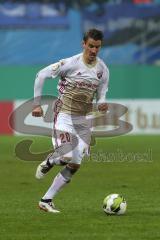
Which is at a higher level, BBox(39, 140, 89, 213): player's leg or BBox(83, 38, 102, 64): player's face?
BBox(83, 38, 102, 64): player's face

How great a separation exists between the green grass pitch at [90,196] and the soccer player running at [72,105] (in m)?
0.63

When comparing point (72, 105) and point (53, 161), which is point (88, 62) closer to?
point (72, 105)

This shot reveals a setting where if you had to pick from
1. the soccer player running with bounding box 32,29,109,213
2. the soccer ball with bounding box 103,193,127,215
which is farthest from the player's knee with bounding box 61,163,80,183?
the soccer ball with bounding box 103,193,127,215

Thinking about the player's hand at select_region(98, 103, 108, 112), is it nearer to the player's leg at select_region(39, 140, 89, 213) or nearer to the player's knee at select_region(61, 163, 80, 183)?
the player's leg at select_region(39, 140, 89, 213)

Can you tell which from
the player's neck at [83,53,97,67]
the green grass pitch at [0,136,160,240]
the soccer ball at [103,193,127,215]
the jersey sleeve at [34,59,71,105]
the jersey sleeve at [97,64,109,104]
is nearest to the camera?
the green grass pitch at [0,136,160,240]

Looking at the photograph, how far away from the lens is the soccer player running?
11.4 meters

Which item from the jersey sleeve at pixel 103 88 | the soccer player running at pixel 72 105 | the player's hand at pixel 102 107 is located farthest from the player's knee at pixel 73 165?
the jersey sleeve at pixel 103 88

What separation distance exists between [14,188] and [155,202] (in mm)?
3736

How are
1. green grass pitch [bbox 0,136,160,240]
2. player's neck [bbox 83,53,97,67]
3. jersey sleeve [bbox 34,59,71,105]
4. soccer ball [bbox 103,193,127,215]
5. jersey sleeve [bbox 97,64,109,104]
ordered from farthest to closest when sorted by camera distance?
jersey sleeve [bbox 97,64,109,104]
player's neck [bbox 83,53,97,67]
jersey sleeve [bbox 34,59,71,105]
soccer ball [bbox 103,193,127,215]
green grass pitch [bbox 0,136,160,240]

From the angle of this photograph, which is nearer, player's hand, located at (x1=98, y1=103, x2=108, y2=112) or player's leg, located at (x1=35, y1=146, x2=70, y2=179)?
player's leg, located at (x1=35, y1=146, x2=70, y2=179)

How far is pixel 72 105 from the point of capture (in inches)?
456

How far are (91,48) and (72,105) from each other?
0.95 m

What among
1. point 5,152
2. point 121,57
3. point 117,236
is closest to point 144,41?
point 121,57

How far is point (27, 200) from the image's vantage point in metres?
13.3
